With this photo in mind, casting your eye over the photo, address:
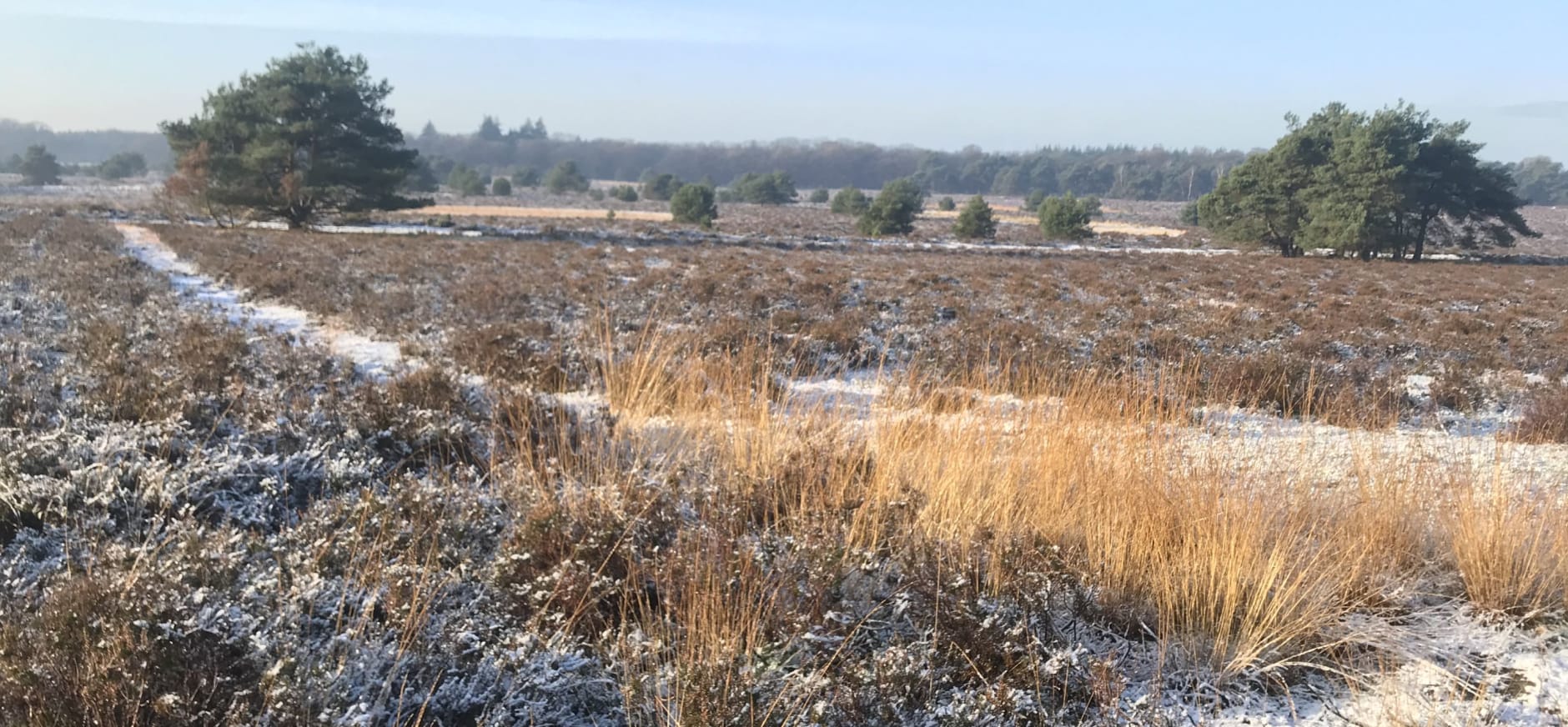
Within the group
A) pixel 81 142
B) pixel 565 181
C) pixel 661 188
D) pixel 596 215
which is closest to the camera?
pixel 596 215

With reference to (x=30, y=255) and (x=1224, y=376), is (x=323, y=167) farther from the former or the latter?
(x=1224, y=376)

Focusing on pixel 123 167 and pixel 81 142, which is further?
pixel 81 142

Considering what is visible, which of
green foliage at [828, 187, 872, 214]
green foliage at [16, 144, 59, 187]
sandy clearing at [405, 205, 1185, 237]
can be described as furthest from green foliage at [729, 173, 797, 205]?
green foliage at [16, 144, 59, 187]

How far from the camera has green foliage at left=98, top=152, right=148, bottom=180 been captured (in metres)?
77.5

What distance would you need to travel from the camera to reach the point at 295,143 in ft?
88.3

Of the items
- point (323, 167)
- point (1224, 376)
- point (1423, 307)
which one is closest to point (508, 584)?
point (1224, 376)

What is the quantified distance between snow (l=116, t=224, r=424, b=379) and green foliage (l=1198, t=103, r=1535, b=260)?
110 feet

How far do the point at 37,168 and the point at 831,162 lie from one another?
106 metres

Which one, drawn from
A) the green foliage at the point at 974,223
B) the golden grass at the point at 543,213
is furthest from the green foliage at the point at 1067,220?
the golden grass at the point at 543,213

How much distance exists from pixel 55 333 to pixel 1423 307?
20.4 meters

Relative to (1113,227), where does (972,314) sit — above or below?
below

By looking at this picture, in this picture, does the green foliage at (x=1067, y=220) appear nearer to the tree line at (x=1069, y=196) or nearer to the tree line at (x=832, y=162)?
the tree line at (x=1069, y=196)

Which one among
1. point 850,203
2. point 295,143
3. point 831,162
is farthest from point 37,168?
point 831,162

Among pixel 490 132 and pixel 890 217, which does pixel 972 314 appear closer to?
pixel 890 217
